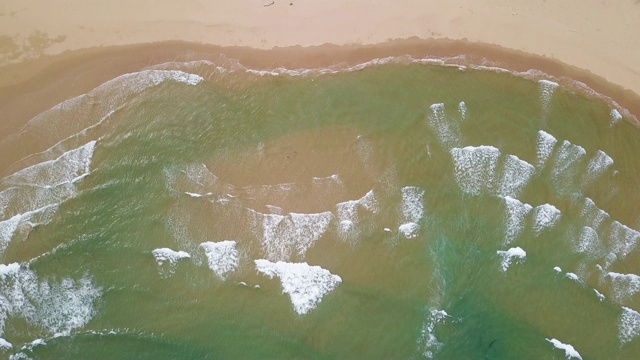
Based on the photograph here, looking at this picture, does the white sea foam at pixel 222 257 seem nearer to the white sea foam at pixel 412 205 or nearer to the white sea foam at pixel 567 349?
the white sea foam at pixel 412 205

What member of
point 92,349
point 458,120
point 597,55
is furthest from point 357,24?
point 92,349

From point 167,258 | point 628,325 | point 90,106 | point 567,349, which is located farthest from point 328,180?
point 628,325

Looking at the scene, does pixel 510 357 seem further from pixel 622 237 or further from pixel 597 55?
pixel 597 55

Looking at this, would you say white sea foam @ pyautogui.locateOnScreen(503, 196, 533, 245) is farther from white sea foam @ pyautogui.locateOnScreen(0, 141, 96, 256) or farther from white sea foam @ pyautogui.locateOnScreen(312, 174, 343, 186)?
white sea foam @ pyautogui.locateOnScreen(0, 141, 96, 256)

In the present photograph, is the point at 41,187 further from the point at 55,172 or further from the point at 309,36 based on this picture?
the point at 309,36

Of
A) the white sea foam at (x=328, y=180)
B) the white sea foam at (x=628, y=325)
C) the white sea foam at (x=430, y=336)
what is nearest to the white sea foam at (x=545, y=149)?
the white sea foam at (x=628, y=325)

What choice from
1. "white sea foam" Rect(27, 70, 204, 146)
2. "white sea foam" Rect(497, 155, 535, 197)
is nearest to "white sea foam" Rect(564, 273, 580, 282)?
"white sea foam" Rect(497, 155, 535, 197)
